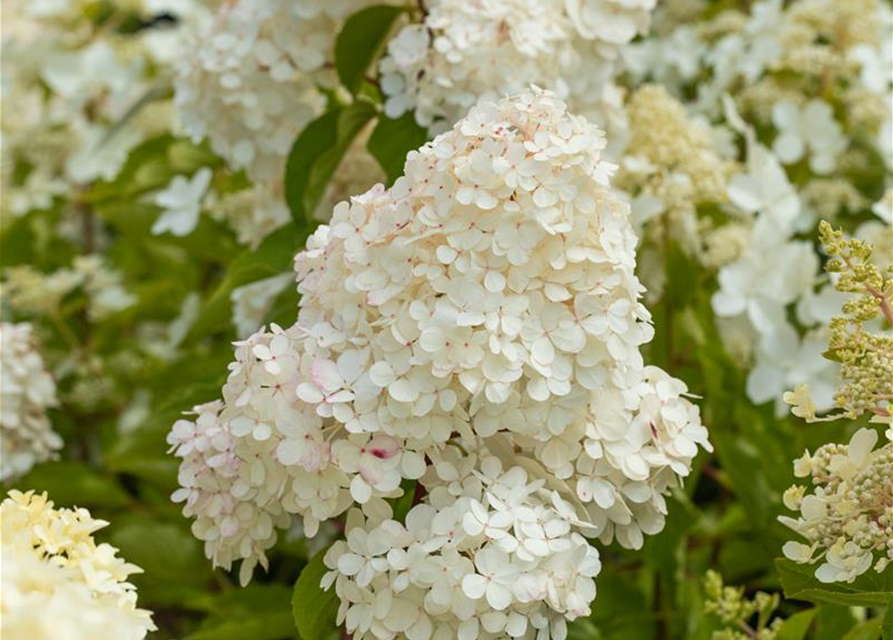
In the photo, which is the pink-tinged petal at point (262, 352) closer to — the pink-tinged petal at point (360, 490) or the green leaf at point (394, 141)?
the pink-tinged petal at point (360, 490)

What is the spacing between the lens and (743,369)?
1.38m

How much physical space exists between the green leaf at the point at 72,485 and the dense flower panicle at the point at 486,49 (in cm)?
65

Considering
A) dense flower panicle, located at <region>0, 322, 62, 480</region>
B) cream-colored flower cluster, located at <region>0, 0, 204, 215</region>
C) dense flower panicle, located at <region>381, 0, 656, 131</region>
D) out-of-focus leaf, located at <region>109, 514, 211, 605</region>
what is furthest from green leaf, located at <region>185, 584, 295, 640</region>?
cream-colored flower cluster, located at <region>0, 0, 204, 215</region>

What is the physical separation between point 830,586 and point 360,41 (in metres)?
0.63

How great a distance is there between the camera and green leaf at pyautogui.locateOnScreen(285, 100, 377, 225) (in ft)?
3.95

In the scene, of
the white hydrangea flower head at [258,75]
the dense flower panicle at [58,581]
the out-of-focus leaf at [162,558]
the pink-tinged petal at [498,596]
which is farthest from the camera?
the out-of-focus leaf at [162,558]

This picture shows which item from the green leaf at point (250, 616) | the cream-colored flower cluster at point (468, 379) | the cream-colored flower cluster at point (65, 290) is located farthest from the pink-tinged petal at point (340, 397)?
the cream-colored flower cluster at point (65, 290)

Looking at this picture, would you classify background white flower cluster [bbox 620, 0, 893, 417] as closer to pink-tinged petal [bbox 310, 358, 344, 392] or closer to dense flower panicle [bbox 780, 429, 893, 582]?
dense flower panicle [bbox 780, 429, 893, 582]

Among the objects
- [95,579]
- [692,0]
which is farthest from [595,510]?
[692,0]

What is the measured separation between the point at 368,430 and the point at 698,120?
0.81 meters

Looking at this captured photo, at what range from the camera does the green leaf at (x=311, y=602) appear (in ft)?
2.81

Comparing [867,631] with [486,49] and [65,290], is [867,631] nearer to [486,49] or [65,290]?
[486,49]

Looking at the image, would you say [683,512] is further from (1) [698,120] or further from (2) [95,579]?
(2) [95,579]

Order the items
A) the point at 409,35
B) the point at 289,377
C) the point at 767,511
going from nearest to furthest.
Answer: the point at 289,377 → the point at 409,35 → the point at 767,511
